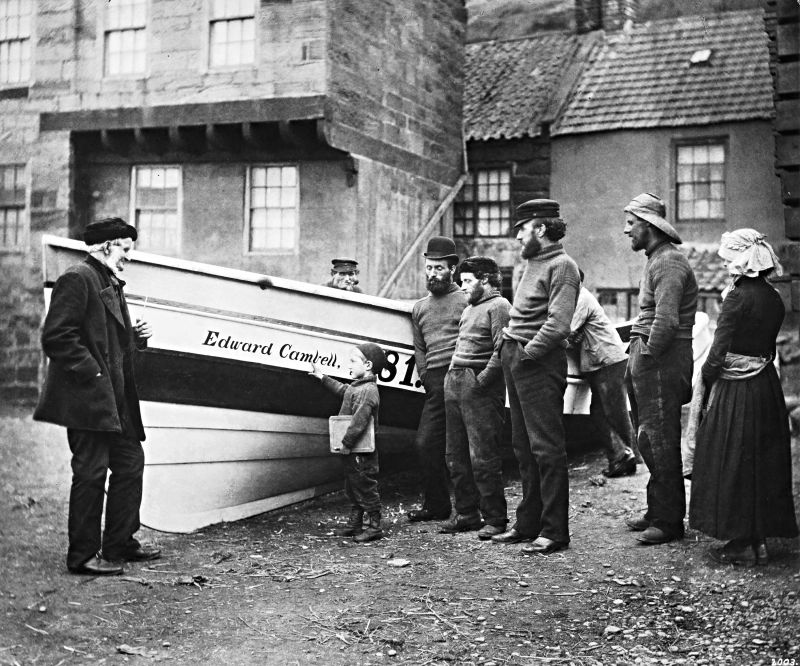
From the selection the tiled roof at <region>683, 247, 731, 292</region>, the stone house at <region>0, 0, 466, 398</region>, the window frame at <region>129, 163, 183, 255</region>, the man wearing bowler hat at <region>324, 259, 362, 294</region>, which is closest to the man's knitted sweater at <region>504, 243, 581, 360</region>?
the man wearing bowler hat at <region>324, 259, 362, 294</region>

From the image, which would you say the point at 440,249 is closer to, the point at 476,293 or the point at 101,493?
the point at 476,293

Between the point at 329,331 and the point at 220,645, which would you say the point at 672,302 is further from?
the point at 220,645

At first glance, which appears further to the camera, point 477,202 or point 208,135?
point 477,202

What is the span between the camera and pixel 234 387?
24.9 feet

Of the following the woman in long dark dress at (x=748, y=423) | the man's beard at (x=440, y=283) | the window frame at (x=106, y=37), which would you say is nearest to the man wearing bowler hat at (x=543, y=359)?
the woman in long dark dress at (x=748, y=423)

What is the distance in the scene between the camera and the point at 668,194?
55.4 feet

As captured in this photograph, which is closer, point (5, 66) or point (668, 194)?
point (5, 66)

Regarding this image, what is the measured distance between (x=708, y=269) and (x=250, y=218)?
6926mm

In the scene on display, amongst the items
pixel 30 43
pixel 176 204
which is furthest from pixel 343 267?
pixel 30 43

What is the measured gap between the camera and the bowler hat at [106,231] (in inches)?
251

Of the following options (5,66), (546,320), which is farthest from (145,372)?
(5,66)

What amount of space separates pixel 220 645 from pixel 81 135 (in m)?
10.6

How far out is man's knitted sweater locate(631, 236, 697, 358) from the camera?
630 cm

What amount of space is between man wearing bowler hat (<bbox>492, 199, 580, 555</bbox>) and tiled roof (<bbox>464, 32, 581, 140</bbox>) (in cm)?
1110
